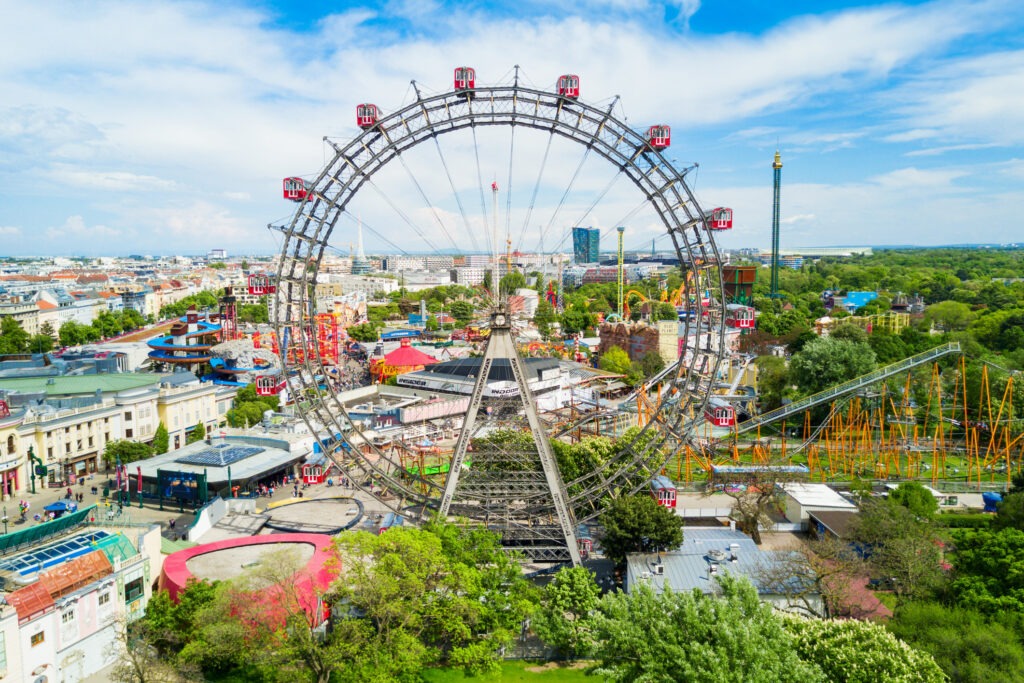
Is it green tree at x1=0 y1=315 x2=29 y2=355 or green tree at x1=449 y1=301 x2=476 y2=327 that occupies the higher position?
green tree at x1=449 y1=301 x2=476 y2=327

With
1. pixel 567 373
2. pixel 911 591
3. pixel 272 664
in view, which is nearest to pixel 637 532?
pixel 911 591

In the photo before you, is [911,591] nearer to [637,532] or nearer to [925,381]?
[637,532]

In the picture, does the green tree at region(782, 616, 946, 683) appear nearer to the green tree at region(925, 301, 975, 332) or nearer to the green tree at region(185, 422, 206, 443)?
the green tree at region(185, 422, 206, 443)

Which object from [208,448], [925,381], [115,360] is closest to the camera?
[208,448]

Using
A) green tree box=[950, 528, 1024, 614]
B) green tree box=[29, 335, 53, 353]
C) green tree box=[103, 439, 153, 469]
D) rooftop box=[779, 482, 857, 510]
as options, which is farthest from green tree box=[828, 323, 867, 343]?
green tree box=[29, 335, 53, 353]

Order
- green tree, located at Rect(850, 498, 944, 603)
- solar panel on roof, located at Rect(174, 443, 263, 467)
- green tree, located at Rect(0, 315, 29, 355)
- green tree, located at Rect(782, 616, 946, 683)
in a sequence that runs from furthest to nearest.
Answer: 1. green tree, located at Rect(0, 315, 29, 355)
2. solar panel on roof, located at Rect(174, 443, 263, 467)
3. green tree, located at Rect(850, 498, 944, 603)
4. green tree, located at Rect(782, 616, 946, 683)
